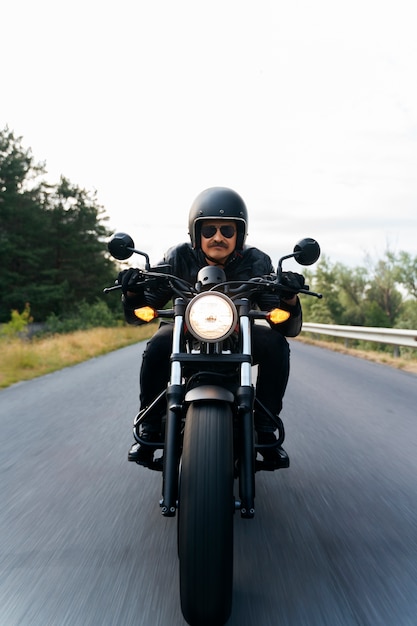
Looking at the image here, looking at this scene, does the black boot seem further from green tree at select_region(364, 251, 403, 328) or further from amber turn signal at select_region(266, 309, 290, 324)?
green tree at select_region(364, 251, 403, 328)

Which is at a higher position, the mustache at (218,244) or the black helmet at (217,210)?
the black helmet at (217,210)


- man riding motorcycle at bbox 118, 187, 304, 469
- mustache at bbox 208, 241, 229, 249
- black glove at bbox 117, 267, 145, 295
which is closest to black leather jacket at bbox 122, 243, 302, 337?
man riding motorcycle at bbox 118, 187, 304, 469

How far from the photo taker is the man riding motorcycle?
3342 millimetres

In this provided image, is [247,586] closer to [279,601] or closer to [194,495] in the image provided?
[279,601]

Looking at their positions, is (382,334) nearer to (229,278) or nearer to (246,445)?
(229,278)

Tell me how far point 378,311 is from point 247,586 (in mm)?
59037

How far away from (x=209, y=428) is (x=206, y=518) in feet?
1.09

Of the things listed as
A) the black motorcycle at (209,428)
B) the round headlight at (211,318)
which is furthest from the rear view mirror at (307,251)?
the round headlight at (211,318)

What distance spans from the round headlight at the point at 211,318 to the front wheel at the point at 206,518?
30 centimetres

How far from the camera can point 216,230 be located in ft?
12.6

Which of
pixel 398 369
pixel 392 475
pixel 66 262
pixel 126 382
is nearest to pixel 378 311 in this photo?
pixel 66 262

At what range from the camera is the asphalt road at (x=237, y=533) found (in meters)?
2.36

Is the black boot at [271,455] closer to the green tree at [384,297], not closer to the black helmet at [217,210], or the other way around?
the black helmet at [217,210]

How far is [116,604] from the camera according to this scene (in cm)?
238
